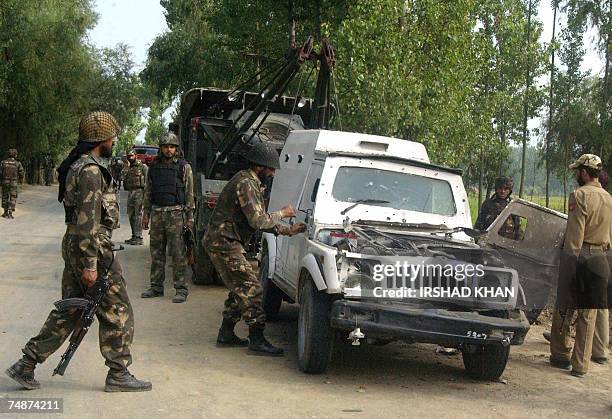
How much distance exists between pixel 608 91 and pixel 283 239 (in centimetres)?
2966

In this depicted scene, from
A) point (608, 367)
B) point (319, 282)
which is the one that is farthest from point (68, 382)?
point (608, 367)

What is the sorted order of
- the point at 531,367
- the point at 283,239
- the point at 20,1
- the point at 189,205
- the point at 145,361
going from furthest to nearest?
the point at 20,1, the point at 189,205, the point at 283,239, the point at 531,367, the point at 145,361

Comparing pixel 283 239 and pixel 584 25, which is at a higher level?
pixel 584 25

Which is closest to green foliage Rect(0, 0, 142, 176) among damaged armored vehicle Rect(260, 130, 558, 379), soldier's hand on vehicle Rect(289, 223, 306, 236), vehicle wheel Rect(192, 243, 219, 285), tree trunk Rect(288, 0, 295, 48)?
tree trunk Rect(288, 0, 295, 48)

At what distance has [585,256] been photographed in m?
7.27

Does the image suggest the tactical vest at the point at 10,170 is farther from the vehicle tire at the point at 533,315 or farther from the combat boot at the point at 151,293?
the vehicle tire at the point at 533,315

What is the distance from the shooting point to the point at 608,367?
7.88 m

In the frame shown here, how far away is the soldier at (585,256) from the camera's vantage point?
7172 millimetres

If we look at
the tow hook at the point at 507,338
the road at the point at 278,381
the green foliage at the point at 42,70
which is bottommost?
the road at the point at 278,381

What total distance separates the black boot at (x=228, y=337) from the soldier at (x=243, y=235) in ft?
0.73

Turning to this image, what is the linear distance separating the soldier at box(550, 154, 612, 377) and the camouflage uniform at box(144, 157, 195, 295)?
4.98m

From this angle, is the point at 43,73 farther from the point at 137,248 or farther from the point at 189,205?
the point at 189,205

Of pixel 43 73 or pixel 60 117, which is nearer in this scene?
pixel 43 73

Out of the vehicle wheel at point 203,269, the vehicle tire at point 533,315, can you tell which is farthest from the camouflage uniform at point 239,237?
the vehicle wheel at point 203,269
